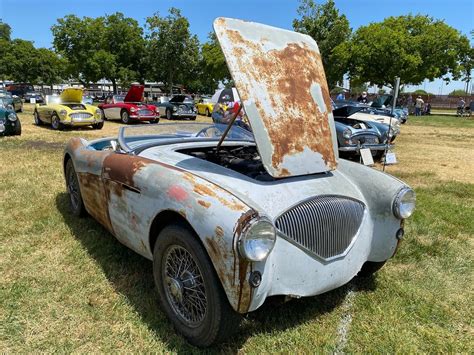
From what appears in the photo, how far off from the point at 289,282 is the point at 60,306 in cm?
168

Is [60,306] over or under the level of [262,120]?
under

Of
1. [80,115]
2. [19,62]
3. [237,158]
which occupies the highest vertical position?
[19,62]

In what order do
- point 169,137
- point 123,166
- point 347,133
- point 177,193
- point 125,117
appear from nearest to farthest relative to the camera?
point 177,193 < point 123,166 < point 169,137 < point 347,133 < point 125,117

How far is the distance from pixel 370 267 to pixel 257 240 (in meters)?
1.47

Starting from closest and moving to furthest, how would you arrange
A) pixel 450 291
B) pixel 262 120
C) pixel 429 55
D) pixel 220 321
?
pixel 220 321
pixel 262 120
pixel 450 291
pixel 429 55

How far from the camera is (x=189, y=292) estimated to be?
238 cm

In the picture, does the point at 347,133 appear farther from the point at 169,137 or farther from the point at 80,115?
the point at 80,115

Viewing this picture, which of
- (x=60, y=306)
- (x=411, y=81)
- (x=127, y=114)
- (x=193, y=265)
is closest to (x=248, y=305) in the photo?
(x=193, y=265)

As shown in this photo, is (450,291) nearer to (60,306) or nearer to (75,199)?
(60,306)

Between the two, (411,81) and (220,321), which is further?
(411,81)

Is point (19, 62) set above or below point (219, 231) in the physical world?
above

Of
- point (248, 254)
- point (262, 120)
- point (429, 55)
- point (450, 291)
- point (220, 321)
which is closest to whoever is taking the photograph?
point (248, 254)

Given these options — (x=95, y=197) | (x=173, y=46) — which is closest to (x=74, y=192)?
(x=95, y=197)

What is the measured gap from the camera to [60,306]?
2742 mm
